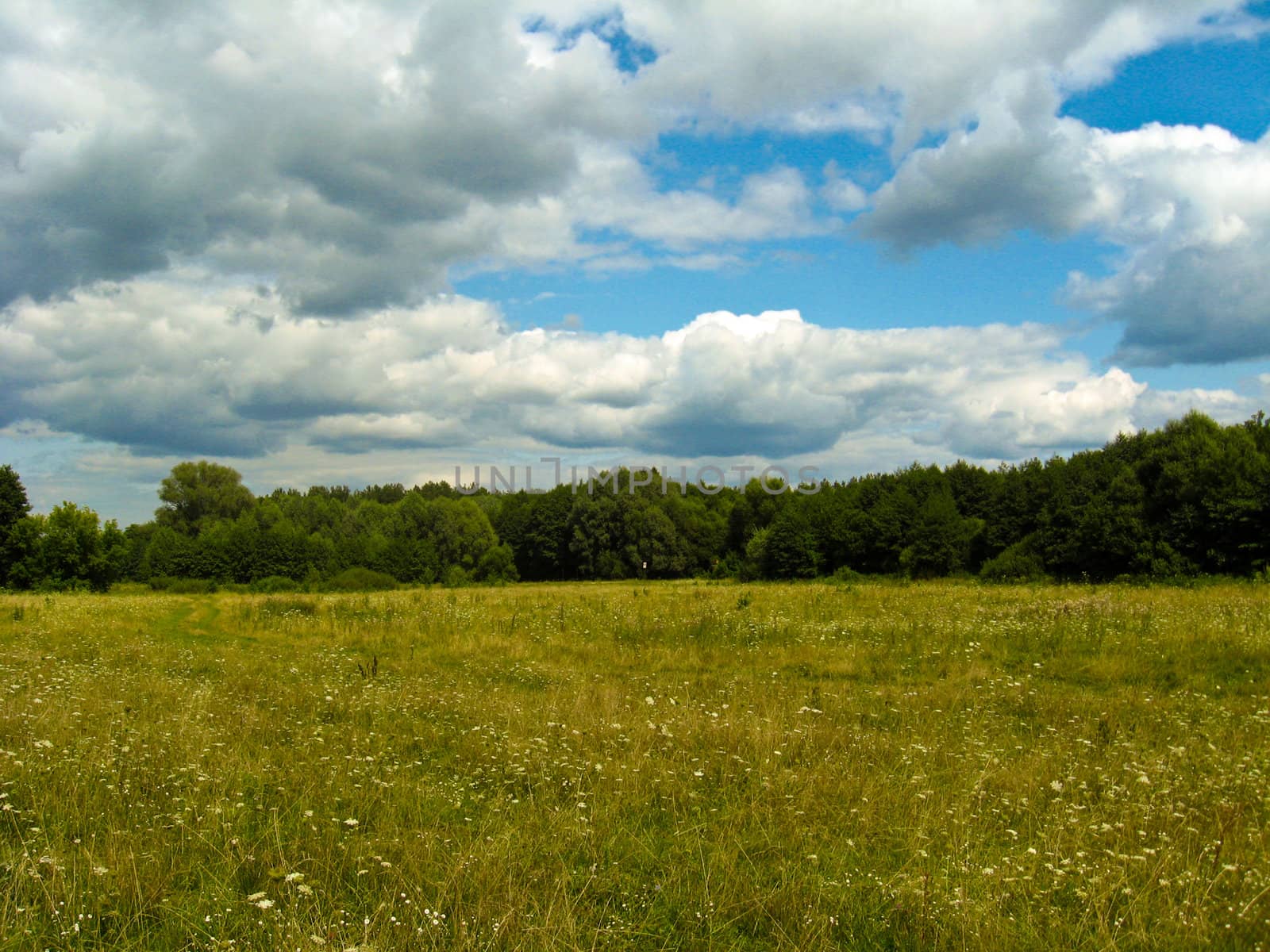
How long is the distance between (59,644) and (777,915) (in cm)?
1801

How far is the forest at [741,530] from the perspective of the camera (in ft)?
125

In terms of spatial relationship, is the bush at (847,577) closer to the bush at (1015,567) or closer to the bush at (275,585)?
the bush at (1015,567)

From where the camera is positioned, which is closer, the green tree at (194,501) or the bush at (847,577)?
the bush at (847,577)

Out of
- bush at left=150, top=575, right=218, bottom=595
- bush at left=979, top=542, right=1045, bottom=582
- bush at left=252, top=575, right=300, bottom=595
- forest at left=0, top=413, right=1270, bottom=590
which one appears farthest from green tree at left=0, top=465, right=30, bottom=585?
bush at left=979, top=542, right=1045, bottom=582

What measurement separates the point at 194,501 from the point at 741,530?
2947 inches

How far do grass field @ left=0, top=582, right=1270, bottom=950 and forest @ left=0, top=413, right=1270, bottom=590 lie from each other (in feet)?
92.2

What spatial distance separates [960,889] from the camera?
4430mm

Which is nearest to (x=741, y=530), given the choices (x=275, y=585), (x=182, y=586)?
(x=275, y=585)

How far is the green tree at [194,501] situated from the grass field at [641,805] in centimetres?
10129

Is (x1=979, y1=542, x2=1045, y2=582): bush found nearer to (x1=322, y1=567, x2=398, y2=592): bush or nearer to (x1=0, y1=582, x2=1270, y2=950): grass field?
(x1=0, y1=582, x2=1270, y2=950): grass field

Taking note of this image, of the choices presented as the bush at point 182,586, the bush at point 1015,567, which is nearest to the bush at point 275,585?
the bush at point 182,586

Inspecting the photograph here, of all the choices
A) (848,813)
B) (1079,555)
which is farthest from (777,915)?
(1079,555)

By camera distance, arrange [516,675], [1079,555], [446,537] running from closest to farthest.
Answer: [516,675] → [1079,555] → [446,537]

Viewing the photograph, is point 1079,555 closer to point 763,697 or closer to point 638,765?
point 763,697
